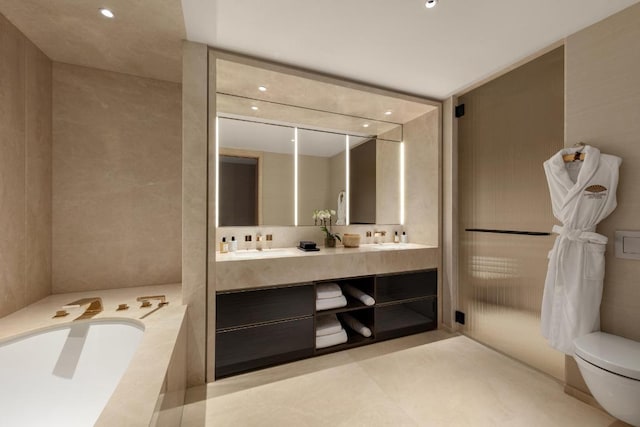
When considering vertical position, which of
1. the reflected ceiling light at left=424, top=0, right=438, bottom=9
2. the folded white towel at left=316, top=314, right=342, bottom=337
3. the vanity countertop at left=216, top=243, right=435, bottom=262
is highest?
the reflected ceiling light at left=424, top=0, right=438, bottom=9

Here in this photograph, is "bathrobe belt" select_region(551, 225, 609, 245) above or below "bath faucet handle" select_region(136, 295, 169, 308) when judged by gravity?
above

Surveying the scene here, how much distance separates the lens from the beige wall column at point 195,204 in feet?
6.15

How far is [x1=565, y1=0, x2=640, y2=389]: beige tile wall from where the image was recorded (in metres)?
1.56

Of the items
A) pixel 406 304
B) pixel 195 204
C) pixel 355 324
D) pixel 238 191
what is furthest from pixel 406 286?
pixel 195 204

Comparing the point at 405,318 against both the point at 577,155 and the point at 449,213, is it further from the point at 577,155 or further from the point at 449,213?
the point at 577,155

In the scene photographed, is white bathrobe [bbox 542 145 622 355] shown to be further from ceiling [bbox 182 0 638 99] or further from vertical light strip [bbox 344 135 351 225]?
vertical light strip [bbox 344 135 351 225]

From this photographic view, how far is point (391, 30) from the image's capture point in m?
1.78

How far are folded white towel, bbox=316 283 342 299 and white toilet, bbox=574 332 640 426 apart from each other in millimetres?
1584

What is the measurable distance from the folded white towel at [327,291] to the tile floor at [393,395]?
51 centimetres

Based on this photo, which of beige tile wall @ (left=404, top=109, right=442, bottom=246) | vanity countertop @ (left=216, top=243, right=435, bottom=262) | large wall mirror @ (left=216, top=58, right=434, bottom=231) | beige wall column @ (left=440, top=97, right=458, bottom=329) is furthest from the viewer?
beige tile wall @ (left=404, top=109, right=442, bottom=246)

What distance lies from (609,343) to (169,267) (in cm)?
320

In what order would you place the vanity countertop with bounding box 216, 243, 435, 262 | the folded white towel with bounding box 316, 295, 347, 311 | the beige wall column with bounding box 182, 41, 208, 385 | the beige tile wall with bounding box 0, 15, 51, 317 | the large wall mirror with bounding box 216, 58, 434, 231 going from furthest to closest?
the large wall mirror with bounding box 216, 58, 434, 231 → the folded white towel with bounding box 316, 295, 347, 311 → the vanity countertop with bounding box 216, 243, 435, 262 → the beige wall column with bounding box 182, 41, 208, 385 → the beige tile wall with bounding box 0, 15, 51, 317

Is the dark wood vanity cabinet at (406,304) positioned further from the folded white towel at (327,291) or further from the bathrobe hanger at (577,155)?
the bathrobe hanger at (577,155)

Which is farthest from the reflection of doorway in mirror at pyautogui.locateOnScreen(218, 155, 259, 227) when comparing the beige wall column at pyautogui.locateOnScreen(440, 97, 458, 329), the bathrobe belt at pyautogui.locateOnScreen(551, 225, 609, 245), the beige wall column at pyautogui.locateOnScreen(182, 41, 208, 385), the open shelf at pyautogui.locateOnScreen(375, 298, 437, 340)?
the bathrobe belt at pyautogui.locateOnScreen(551, 225, 609, 245)
